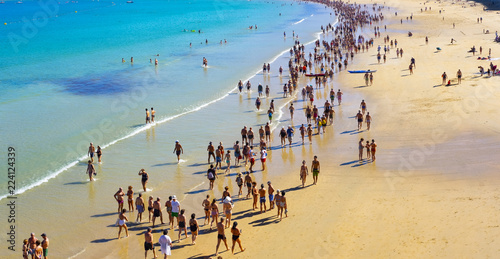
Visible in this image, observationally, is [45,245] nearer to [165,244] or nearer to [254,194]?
[165,244]

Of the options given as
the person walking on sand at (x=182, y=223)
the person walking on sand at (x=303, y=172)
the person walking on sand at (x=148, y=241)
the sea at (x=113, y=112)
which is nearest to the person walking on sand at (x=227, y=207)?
the person walking on sand at (x=182, y=223)

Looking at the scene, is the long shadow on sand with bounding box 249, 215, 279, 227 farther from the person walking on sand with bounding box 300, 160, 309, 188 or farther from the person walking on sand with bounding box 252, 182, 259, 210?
the person walking on sand with bounding box 300, 160, 309, 188

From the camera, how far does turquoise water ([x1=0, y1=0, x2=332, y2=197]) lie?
2600 centimetres

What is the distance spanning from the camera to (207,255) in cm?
1408

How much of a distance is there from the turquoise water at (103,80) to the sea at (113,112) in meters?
0.10

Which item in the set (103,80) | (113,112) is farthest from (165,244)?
(103,80)

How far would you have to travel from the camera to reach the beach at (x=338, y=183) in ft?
46.7

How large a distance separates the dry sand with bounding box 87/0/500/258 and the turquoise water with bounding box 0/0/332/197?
30.2 feet

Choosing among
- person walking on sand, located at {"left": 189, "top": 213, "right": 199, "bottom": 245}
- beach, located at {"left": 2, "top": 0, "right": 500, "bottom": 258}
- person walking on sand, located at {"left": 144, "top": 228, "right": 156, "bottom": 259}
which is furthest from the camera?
person walking on sand, located at {"left": 189, "top": 213, "right": 199, "bottom": 245}


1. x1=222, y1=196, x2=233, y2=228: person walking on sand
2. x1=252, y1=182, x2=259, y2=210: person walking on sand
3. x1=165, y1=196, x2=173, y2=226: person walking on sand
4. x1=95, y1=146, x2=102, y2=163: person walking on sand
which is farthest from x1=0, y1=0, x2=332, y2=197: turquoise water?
x1=252, y1=182, x2=259, y2=210: person walking on sand

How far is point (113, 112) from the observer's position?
102ft

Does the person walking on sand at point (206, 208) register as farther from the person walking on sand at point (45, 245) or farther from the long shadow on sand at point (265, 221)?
the person walking on sand at point (45, 245)

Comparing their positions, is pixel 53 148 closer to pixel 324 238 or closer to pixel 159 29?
pixel 324 238

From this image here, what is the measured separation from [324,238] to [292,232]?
3.49ft
